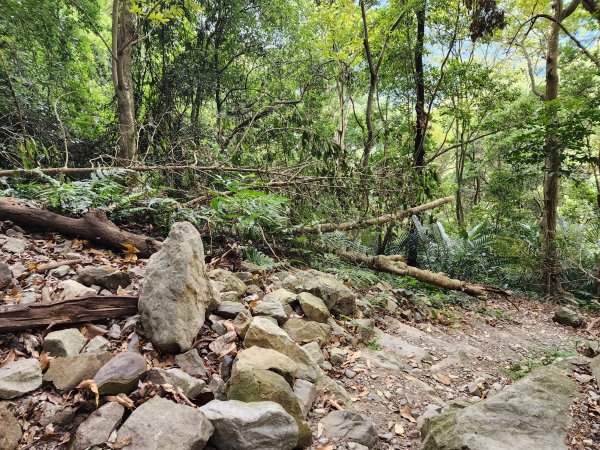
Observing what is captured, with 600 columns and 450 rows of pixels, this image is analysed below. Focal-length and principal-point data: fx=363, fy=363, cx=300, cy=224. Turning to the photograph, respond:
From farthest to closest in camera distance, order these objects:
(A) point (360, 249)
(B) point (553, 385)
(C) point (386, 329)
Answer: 1. (A) point (360, 249)
2. (C) point (386, 329)
3. (B) point (553, 385)

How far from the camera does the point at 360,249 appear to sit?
20.5 feet

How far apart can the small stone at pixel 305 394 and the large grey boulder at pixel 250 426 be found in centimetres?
36

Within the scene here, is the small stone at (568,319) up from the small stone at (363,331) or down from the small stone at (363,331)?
down

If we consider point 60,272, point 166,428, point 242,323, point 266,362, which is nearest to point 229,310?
point 242,323

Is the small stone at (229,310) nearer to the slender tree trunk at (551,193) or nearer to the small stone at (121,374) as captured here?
the small stone at (121,374)

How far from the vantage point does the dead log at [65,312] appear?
1978 millimetres

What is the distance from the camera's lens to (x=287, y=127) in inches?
206

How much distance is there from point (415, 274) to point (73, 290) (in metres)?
4.93

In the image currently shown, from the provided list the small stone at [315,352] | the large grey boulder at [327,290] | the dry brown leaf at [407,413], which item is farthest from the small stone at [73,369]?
the large grey boulder at [327,290]

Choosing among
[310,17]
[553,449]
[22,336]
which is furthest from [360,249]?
[310,17]

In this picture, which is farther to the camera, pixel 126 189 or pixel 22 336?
pixel 126 189

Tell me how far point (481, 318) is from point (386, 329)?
7.50 ft

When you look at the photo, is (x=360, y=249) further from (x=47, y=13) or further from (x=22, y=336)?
(x=47, y=13)

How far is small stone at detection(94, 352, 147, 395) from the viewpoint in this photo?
1.68 meters
